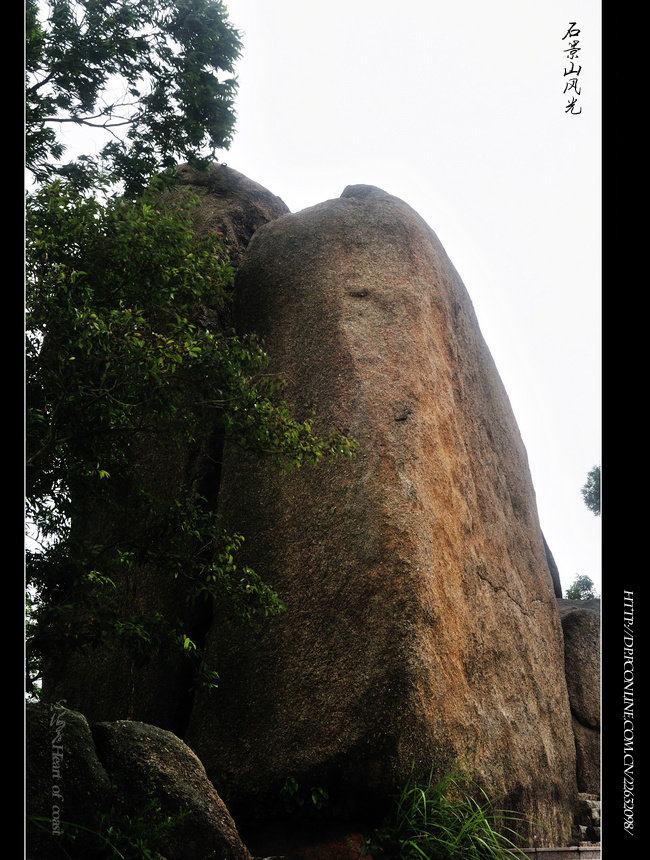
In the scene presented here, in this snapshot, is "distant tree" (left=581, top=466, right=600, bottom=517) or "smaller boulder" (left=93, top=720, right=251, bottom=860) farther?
"distant tree" (left=581, top=466, right=600, bottom=517)

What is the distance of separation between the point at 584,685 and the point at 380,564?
173 inches

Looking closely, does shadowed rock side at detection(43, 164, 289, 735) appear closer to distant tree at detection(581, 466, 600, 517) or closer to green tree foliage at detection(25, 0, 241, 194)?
green tree foliage at detection(25, 0, 241, 194)

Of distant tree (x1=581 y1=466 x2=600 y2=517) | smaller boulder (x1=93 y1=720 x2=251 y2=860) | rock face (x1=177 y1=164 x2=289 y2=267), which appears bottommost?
smaller boulder (x1=93 y1=720 x2=251 y2=860)

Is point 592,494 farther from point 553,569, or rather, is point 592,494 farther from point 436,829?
point 436,829

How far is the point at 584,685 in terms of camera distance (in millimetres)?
8945

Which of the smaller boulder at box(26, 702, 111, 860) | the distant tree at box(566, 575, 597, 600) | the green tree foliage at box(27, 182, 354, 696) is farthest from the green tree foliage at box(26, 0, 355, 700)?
the distant tree at box(566, 575, 597, 600)

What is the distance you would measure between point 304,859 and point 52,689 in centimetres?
336

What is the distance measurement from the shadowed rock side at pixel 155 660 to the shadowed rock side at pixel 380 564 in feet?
1.52

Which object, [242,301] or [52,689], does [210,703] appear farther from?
[242,301]

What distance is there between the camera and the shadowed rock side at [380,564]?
550 cm

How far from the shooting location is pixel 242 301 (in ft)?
26.2

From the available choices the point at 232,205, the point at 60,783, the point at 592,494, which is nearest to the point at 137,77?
the point at 232,205

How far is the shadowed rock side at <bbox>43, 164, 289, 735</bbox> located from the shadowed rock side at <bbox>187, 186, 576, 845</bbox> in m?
0.46

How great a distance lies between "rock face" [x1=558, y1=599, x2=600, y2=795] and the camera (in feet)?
27.8
